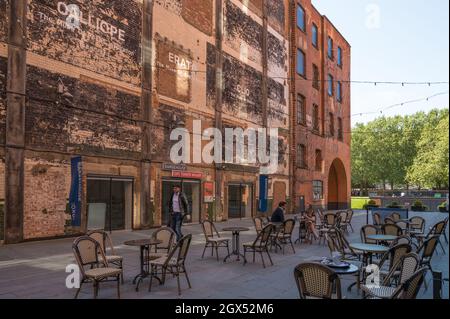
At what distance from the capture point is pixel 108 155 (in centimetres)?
1484

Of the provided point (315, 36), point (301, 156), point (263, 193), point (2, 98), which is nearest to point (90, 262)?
point (2, 98)

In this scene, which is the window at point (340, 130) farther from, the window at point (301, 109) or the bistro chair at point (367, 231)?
the bistro chair at point (367, 231)

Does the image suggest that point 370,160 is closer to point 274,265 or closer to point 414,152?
point 414,152

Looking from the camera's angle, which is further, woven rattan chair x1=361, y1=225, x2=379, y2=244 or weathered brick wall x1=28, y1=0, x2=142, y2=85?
weathered brick wall x1=28, y1=0, x2=142, y2=85

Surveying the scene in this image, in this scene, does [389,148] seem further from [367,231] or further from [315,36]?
[367,231]

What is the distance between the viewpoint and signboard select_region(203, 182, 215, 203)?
19.8m

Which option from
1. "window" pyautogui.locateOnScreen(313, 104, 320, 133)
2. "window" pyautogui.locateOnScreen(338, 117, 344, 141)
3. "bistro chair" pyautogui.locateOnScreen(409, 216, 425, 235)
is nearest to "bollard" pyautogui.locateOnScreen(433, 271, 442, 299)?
"bistro chair" pyautogui.locateOnScreen(409, 216, 425, 235)

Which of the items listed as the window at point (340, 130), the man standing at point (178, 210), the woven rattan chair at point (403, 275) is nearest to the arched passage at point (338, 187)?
the window at point (340, 130)

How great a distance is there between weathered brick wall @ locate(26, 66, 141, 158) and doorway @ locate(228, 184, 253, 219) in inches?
307

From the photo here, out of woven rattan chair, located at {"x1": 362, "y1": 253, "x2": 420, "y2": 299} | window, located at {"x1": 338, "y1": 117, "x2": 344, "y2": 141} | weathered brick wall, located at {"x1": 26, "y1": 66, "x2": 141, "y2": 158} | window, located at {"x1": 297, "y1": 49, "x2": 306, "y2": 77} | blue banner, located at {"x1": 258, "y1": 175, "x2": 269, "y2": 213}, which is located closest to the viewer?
woven rattan chair, located at {"x1": 362, "y1": 253, "x2": 420, "y2": 299}

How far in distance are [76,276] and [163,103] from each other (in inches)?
424

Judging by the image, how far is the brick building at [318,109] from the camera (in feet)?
96.0

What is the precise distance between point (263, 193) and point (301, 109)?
9.12 metres

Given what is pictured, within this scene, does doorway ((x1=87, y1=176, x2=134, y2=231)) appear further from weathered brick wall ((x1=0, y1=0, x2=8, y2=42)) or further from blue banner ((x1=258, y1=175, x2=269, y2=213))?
blue banner ((x1=258, y1=175, x2=269, y2=213))
